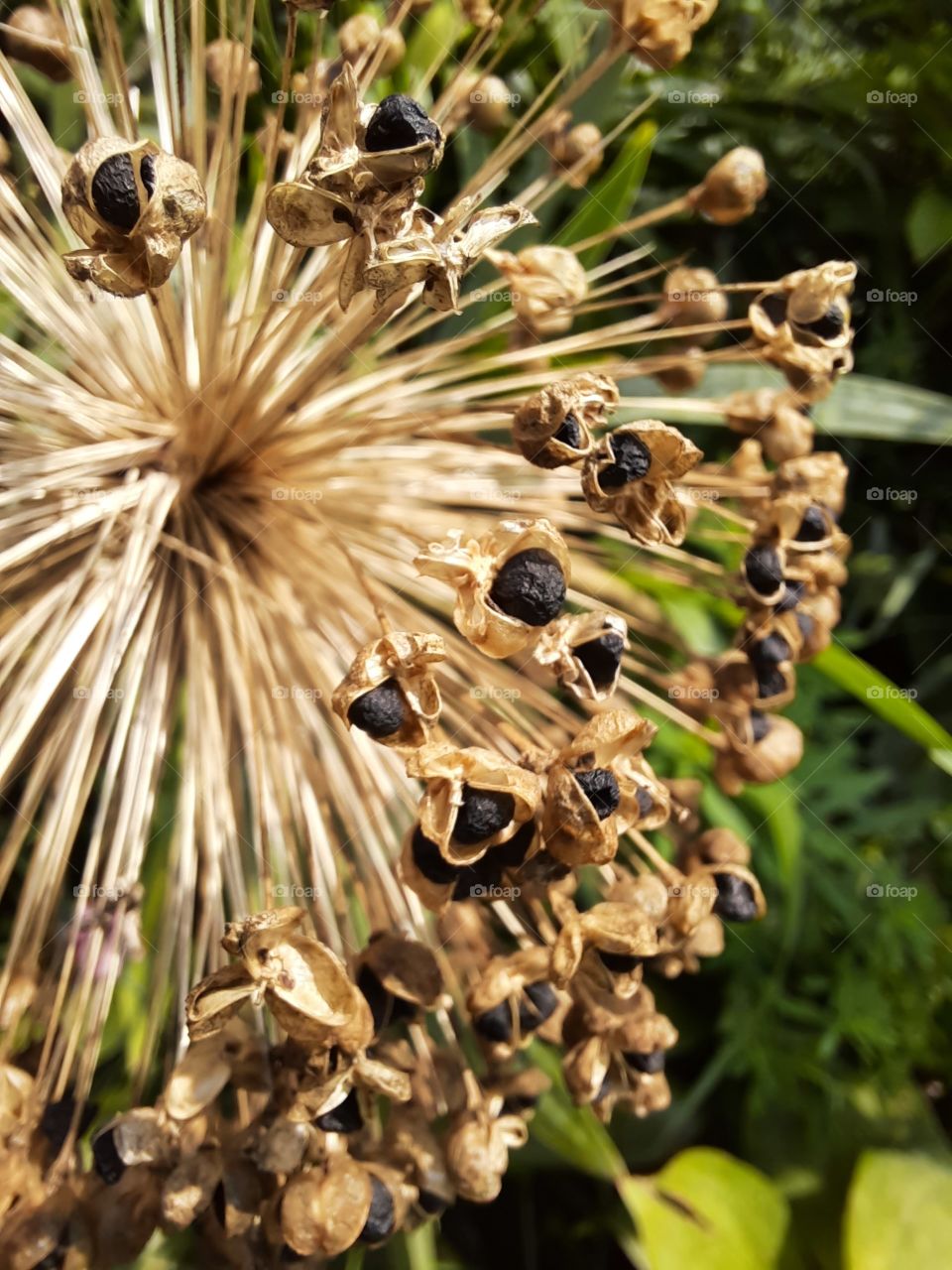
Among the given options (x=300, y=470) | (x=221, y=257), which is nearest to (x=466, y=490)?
(x=300, y=470)

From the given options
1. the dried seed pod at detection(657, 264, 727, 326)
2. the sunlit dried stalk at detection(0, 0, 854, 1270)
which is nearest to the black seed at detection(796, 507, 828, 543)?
the sunlit dried stalk at detection(0, 0, 854, 1270)

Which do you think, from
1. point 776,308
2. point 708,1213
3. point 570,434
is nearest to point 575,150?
point 776,308

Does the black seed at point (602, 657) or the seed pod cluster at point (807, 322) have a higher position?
the seed pod cluster at point (807, 322)

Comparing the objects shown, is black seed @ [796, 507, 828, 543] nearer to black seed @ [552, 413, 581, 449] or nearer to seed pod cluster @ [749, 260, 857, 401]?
seed pod cluster @ [749, 260, 857, 401]

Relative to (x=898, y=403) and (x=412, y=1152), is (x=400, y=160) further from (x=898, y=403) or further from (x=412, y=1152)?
(x=898, y=403)

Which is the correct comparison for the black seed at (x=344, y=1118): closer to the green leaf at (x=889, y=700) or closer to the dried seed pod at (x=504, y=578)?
the dried seed pod at (x=504, y=578)

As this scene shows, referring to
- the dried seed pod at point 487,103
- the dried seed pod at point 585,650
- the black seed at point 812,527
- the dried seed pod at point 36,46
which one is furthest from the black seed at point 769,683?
the dried seed pod at point 36,46

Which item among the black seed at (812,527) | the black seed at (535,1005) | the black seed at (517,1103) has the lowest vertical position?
the black seed at (517,1103)
